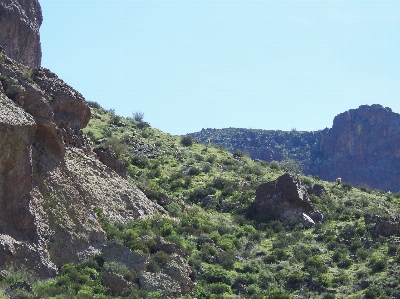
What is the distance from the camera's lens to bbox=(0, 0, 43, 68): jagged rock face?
44.9 meters

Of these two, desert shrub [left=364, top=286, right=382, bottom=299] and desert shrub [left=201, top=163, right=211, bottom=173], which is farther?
desert shrub [left=201, top=163, right=211, bottom=173]

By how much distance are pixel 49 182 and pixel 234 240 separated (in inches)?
454

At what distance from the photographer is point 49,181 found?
24031 millimetres

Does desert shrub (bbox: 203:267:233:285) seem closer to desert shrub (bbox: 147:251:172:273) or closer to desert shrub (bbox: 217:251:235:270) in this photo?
desert shrub (bbox: 217:251:235:270)

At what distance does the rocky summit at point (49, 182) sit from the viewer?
21328 mm

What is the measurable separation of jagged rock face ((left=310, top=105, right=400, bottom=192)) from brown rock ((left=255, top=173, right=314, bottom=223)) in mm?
98005

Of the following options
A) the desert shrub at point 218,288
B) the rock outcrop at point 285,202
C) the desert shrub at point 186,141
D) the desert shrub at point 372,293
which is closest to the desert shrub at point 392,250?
the desert shrub at point 372,293

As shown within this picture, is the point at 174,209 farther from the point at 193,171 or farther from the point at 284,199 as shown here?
the point at 193,171

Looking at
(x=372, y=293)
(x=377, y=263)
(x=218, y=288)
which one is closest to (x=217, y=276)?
(x=218, y=288)

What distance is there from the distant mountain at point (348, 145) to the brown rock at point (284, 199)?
306ft

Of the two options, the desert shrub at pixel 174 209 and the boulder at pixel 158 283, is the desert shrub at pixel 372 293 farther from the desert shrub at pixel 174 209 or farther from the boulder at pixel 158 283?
the desert shrub at pixel 174 209

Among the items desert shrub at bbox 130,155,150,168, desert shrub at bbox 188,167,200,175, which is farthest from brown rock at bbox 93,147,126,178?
desert shrub at bbox 188,167,200,175

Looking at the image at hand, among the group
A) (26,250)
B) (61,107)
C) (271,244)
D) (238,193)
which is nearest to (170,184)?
(238,193)

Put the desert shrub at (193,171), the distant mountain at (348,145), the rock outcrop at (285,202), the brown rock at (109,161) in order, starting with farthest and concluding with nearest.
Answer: the distant mountain at (348,145), the desert shrub at (193,171), the rock outcrop at (285,202), the brown rock at (109,161)
